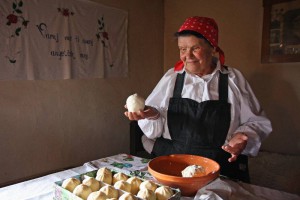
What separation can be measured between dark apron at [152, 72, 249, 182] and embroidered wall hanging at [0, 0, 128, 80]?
1280 mm

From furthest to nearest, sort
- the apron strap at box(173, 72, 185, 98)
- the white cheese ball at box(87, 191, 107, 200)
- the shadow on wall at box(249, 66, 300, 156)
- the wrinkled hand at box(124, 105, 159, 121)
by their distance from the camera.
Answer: the shadow on wall at box(249, 66, 300, 156)
the apron strap at box(173, 72, 185, 98)
the wrinkled hand at box(124, 105, 159, 121)
the white cheese ball at box(87, 191, 107, 200)

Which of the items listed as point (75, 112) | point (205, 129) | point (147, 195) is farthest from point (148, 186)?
point (75, 112)

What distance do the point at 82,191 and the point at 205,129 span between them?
723 millimetres

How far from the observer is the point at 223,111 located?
48.8 inches

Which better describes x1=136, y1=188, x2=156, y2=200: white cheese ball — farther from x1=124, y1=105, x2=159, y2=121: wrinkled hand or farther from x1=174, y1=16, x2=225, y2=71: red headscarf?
x1=174, y1=16, x2=225, y2=71: red headscarf

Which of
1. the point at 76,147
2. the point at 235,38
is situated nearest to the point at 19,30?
the point at 76,147

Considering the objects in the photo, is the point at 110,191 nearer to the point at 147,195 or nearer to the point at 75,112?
the point at 147,195

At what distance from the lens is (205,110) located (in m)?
1.25

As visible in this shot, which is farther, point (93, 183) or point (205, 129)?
point (205, 129)

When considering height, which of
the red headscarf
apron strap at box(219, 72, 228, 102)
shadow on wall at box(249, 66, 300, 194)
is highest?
the red headscarf

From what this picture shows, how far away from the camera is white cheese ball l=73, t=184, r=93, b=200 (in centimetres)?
69

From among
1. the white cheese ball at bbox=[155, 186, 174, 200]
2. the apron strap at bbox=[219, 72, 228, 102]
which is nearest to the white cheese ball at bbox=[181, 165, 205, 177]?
the white cheese ball at bbox=[155, 186, 174, 200]

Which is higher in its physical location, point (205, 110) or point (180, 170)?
point (205, 110)

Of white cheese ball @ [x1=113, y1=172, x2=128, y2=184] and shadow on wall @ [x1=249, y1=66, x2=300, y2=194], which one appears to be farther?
shadow on wall @ [x1=249, y1=66, x2=300, y2=194]
